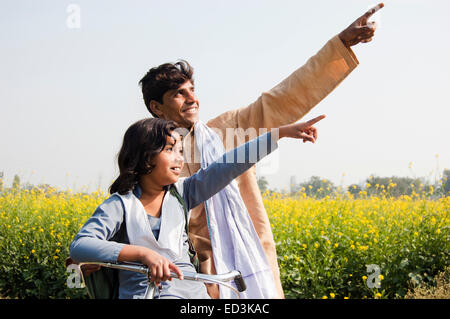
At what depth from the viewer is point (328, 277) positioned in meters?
3.81

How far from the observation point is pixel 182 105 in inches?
92.9

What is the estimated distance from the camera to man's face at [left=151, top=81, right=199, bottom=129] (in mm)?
2357

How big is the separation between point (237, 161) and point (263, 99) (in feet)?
2.10

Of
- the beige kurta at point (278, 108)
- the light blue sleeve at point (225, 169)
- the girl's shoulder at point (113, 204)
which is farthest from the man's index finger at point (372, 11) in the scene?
the girl's shoulder at point (113, 204)

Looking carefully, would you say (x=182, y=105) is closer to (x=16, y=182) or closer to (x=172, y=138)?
(x=172, y=138)

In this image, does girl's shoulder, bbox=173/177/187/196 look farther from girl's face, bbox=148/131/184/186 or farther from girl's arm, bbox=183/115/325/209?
girl's face, bbox=148/131/184/186

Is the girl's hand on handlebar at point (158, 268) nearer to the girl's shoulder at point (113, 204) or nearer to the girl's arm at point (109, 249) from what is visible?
the girl's arm at point (109, 249)

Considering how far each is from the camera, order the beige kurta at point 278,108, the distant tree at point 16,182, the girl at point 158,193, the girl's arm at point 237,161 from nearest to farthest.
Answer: the girl at point 158,193, the girl's arm at point 237,161, the beige kurta at point 278,108, the distant tree at point 16,182

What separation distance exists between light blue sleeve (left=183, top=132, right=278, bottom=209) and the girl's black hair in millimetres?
240

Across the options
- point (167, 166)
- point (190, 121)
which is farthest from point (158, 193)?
point (190, 121)

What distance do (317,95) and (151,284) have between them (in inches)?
51.8

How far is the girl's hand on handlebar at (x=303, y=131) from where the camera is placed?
1780 millimetres
